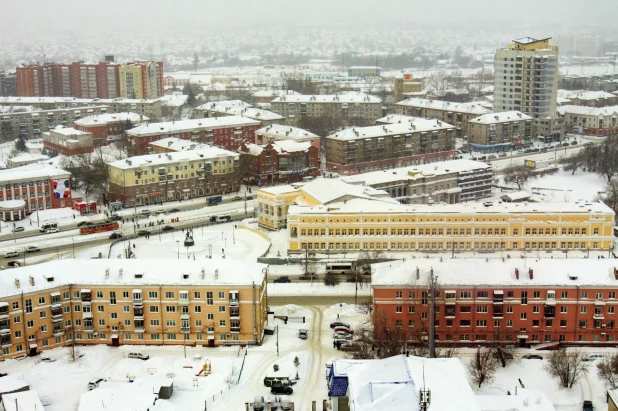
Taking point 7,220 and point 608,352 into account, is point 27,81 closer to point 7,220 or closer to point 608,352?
point 7,220

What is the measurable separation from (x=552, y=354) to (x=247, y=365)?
5.72 m

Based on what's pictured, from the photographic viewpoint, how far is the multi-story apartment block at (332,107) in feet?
154

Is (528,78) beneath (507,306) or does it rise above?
above

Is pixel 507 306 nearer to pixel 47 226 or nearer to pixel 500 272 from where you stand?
pixel 500 272

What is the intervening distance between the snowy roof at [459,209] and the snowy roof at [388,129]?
1100 centimetres

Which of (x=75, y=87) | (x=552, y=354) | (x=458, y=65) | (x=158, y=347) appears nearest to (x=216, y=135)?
(x=75, y=87)

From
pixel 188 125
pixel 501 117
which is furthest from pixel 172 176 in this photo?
pixel 501 117

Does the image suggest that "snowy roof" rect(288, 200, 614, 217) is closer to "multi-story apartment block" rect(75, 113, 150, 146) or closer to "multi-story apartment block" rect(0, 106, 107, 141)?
"multi-story apartment block" rect(75, 113, 150, 146)

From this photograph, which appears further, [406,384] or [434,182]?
[434,182]

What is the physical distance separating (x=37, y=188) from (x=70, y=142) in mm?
8318

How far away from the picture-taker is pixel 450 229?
23.6 metres

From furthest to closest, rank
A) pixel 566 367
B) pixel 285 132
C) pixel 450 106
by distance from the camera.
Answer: pixel 450 106 < pixel 285 132 < pixel 566 367

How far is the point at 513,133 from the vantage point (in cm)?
4059

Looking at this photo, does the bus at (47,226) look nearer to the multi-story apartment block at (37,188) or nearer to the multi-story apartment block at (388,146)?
the multi-story apartment block at (37,188)
